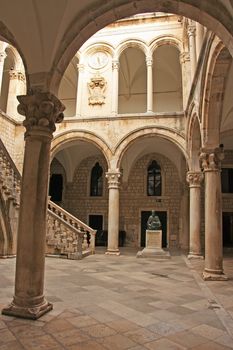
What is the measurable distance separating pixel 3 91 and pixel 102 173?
8.17 metres

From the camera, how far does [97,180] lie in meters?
18.5

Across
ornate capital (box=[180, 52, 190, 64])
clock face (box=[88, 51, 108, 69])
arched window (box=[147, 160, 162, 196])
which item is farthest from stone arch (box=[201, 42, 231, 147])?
arched window (box=[147, 160, 162, 196])

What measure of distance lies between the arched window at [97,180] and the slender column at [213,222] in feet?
36.8

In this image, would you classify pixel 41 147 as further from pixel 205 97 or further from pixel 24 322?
pixel 205 97

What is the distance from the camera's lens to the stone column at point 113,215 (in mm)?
12680

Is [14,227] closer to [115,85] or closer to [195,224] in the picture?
[195,224]

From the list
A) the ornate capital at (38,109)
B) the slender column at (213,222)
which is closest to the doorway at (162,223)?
the slender column at (213,222)

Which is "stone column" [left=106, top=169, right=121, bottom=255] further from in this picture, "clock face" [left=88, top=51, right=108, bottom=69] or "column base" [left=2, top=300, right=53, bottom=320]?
"column base" [left=2, top=300, right=53, bottom=320]

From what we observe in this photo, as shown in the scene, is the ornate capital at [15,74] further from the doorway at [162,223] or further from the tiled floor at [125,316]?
the tiled floor at [125,316]

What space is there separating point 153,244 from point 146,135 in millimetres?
4783

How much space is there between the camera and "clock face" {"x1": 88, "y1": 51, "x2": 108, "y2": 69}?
14.9 m

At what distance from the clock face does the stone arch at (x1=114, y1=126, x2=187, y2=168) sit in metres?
4.23

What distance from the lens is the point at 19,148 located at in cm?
1425

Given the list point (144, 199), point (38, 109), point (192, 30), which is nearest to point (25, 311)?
point (38, 109)
